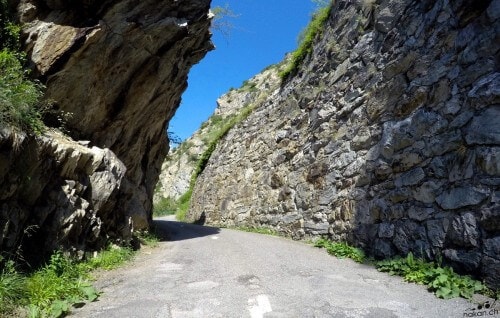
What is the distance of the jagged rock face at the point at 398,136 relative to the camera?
16.5 feet

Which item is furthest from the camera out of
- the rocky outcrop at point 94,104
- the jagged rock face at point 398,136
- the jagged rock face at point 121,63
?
the jagged rock face at point 121,63

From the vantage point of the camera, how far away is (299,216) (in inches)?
408

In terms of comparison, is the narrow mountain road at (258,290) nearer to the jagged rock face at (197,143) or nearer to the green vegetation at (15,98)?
the green vegetation at (15,98)

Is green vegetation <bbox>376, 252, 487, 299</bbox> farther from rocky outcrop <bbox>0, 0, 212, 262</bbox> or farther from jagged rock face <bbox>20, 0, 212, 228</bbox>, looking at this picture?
jagged rock face <bbox>20, 0, 212, 228</bbox>

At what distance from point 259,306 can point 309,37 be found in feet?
33.9

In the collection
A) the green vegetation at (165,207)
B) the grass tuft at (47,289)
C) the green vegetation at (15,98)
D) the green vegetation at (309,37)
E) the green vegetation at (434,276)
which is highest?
the green vegetation at (309,37)

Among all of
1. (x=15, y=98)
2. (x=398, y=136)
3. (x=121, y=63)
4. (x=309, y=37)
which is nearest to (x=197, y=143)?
(x=309, y=37)

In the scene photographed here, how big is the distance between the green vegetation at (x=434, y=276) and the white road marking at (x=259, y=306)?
224cm

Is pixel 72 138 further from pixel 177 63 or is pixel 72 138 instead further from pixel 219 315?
pixel 219 315

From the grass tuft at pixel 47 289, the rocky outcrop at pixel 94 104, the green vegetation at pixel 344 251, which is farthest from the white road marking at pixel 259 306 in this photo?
the rocky outcrop at pixel 94 104

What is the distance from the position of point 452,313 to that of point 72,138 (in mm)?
7634

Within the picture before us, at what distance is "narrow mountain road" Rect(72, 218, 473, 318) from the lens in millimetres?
4098

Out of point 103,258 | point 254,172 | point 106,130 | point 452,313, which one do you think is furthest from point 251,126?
point 452,313

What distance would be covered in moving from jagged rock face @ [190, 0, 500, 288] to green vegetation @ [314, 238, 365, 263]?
0.77 feet
